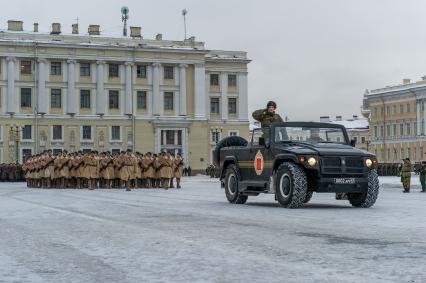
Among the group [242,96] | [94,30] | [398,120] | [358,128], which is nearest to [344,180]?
[94,30]

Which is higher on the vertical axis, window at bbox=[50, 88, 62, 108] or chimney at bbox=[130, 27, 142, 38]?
chimney at bbox=[130, 27, 142, 38]

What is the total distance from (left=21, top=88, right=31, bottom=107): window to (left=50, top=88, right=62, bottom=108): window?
2.48 metres

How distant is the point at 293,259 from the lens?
8805 mm

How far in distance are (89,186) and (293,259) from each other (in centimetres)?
3111

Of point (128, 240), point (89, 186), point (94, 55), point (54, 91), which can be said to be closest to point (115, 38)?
point (94, 55)

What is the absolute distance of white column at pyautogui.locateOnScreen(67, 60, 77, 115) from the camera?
309 ft

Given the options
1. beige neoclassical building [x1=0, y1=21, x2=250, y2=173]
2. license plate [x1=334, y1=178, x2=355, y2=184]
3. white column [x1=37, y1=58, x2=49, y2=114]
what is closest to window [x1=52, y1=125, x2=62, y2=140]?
beige neoclassical building [x1=0, y1=21, x2=250, y2=173]

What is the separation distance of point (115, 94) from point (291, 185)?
265 feet

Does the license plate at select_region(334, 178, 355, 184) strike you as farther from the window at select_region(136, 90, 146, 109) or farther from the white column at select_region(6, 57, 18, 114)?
the window at select_region(136, 90, 146, 109)

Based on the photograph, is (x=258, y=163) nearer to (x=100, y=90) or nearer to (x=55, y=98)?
(x=55, y=98)

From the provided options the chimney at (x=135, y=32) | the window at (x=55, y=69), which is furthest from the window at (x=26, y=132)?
the chimney at (x=135, y=32)

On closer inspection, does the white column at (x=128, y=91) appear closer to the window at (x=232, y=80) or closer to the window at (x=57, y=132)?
the window at (x=57, y=132)

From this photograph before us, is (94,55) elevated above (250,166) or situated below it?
above

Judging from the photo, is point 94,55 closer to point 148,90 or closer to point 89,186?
point 148,90
